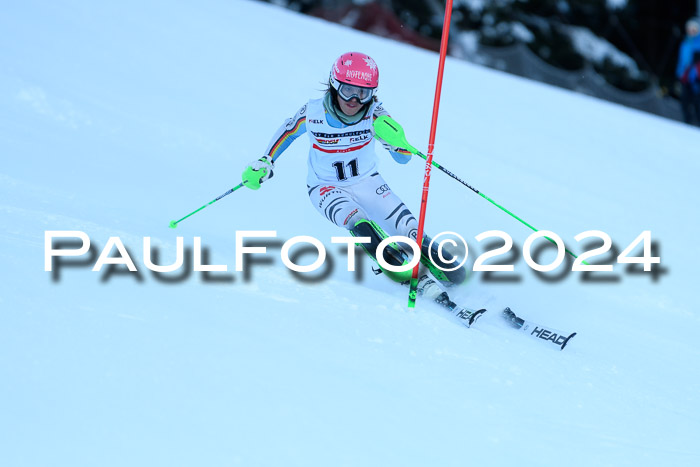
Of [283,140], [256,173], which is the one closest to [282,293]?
[256,173]

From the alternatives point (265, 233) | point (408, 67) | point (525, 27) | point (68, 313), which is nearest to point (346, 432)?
point (68, 313)

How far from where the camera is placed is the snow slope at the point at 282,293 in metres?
2.40

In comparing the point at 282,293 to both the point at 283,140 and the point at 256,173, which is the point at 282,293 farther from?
the point at 283,140

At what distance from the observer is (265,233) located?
179 inches

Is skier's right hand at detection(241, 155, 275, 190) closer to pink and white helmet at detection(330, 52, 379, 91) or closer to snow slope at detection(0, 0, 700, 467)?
snow slope at detection(0, 0, 700, 467)

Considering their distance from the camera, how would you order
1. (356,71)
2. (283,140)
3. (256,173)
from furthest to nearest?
(283,140)
(256,173)
(356,71)

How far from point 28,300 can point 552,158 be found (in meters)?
5.35

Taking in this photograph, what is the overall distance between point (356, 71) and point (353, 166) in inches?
26.5

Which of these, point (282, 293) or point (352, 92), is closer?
point (282, 293)

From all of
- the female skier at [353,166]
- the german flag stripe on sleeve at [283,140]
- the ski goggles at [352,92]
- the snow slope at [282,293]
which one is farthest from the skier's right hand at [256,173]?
the ski goggles at [352,92]

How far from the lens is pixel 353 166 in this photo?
13.6 feet

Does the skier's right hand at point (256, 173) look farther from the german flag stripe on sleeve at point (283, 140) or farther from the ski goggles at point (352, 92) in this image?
the ski goggles at point (352, 92)

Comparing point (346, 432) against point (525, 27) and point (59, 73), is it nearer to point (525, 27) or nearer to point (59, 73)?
point (59, 73)

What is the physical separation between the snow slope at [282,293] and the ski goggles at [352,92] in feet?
3.08
